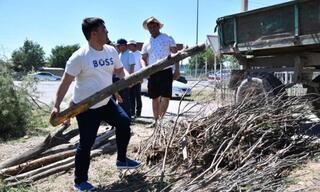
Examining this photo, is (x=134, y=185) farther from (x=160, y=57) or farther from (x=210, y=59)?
(x=210, y=59)

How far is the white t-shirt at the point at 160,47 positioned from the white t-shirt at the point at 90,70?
7.86 feet

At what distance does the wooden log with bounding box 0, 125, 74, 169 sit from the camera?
564 cm

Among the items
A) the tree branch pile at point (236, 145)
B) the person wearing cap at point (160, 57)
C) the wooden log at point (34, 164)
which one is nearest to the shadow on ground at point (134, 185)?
the tree branch pile at point (236, 145)

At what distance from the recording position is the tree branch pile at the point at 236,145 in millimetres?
4363

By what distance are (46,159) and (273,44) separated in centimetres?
398

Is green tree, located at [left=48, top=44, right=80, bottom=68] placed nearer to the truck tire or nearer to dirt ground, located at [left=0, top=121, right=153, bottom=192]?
the truck tire

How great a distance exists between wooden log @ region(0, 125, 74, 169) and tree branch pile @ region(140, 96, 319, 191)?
1130 millimetres

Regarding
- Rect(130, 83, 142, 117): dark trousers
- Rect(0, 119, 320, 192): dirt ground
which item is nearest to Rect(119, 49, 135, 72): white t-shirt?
Rect(130, 83, 142, 117): dark trousers

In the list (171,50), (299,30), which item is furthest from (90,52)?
(299,30)

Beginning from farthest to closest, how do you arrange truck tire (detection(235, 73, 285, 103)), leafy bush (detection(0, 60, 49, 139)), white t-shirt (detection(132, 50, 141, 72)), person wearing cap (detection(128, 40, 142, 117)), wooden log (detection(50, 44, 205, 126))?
1. person wearing cap (detection(128, 40, 142, 117))
2. white t-shirt (detection(132, 50, 141, 72))
3. leafy bush (detection(0, 60, 49, 139))
4. truck tire (detection(235, 73, 285, 103))
5. wooden log (detection(50, 44, 205, 126))

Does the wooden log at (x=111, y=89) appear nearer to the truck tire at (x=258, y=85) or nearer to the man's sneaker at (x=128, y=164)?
the man's sneaker at (x=128, y=164)

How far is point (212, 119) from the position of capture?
5.46 meters

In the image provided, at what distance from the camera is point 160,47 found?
7.27 m

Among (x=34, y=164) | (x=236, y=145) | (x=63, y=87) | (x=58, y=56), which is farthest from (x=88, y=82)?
(x=58, y=56)
